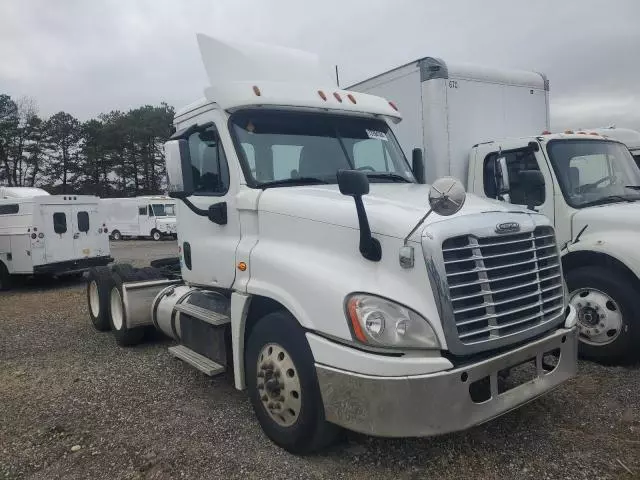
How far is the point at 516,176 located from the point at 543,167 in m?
0.31

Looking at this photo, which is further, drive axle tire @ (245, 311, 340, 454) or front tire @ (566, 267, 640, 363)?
front tire @ (566, 267, 640, 363)

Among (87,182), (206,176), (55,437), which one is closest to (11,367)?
(55,437)

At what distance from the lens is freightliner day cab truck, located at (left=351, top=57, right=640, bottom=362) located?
530 cm

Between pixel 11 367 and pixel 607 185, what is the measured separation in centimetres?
752

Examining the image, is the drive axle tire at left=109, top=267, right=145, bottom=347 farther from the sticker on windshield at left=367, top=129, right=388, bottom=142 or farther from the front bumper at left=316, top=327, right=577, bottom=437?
the front bumper at left=316, top=327, right=577, bottom=437

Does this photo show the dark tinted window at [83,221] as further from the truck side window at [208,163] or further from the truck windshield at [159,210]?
the truck windshield at [159,210]

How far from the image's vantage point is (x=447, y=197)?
119 inches

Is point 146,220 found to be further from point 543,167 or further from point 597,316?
point 597,316

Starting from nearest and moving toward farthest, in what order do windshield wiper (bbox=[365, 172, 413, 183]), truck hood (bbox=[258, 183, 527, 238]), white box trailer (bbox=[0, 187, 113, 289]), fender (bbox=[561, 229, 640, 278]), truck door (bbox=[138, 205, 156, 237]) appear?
truck hood (bbox=[258, 183, 527, 238]) → windshield wiper (bbox=[365, 172, 413, 183]) → fender (bbox=[561, 229, 640, 278]) → white box trailer (bbox=[0, 187, 113, 289]) → truck door (bbox=[138, 205, 156, 237])

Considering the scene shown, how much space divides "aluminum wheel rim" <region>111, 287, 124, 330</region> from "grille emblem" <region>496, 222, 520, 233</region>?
17.4ft

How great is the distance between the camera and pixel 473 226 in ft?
10.9

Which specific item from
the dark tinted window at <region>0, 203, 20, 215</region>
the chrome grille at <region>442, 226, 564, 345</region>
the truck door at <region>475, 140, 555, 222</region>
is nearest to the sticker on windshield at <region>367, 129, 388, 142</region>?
the truck door at <region>475, 140, 555, 222</region>

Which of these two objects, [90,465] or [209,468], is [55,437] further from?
[209,468]

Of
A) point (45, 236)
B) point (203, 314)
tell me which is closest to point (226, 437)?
point (203, 314)
